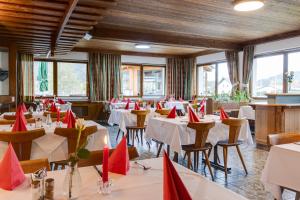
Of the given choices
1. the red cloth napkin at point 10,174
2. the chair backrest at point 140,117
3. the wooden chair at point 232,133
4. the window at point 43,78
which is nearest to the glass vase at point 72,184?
the red cloth napkin at point 10,174

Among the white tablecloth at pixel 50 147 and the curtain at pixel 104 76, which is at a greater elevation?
the curtain at pixel 104 76

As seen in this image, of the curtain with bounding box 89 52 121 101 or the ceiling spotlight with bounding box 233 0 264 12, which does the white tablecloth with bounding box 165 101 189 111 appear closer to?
the curtain with bounding box 89 52 121 101

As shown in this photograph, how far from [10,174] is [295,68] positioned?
809 cm

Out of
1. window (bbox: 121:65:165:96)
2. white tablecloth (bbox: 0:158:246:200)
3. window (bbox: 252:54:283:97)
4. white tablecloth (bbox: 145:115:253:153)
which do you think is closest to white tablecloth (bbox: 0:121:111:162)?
white tablecloth (bbox: 145:115:253:153)

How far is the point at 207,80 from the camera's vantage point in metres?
11.4

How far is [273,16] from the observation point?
6125mm

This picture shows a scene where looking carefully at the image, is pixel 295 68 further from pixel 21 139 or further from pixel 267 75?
pixel 21 139

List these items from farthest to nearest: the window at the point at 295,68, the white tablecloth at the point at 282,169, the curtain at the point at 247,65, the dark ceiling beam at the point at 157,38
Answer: the curtain at the point at 247,65 < the window at the point at 295,68 < the dark ceiling beam at the point at 157,38 < the white tablecloth at the point at 282,169

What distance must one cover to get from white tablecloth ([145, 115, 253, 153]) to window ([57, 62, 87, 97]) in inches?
259

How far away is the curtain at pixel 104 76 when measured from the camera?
10.3 metres

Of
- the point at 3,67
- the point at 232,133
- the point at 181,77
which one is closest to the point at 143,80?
the point at 181,77

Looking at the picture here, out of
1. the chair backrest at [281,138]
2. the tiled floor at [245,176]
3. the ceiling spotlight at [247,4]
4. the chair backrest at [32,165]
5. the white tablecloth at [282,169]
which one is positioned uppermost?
the ceiling spotlight at [247,4]

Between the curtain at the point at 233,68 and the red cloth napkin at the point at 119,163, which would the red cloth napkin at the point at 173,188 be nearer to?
the red cloth napkin at the point at 119,163

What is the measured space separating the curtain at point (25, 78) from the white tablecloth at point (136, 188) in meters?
8.38
